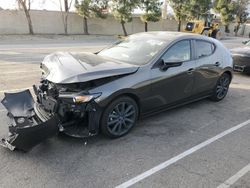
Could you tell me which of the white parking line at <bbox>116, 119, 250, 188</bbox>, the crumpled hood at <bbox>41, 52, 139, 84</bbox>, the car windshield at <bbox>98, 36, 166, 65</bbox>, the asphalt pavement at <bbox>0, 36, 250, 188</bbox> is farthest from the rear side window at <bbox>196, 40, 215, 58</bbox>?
the crumpled hood at <bbox>41, 52, 139, 84</bbox>

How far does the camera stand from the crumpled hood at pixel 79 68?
12.0ft

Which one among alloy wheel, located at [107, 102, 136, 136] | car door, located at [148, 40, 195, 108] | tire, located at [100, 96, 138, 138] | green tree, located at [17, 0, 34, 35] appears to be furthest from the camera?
green tree, located at [17, 0, 34, 35]

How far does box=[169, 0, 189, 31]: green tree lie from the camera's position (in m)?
33.3

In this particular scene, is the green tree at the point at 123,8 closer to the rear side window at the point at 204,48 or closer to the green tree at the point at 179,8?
the green tree at the point at 179,8

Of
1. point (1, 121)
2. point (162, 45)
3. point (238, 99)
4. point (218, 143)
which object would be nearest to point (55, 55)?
point (1, 121)

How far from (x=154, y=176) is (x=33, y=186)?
1402 mm

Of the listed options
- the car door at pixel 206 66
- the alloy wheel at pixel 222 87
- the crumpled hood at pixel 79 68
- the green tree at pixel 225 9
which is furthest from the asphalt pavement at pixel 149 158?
the green tree at pixel 225 9

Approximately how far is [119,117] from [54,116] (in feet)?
3.32

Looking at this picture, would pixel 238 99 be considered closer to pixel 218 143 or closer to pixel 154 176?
pixel 218 143

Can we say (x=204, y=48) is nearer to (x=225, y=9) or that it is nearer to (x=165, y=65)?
(x=165, y=65)

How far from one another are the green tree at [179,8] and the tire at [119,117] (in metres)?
31.9

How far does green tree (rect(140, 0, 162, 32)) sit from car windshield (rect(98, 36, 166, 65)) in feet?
77.9

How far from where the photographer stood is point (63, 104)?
12.0 ft

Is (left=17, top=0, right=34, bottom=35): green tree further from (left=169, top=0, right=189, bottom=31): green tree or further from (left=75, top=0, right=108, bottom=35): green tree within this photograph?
(left=169, top=0, right=189, bottom=31): green tree
